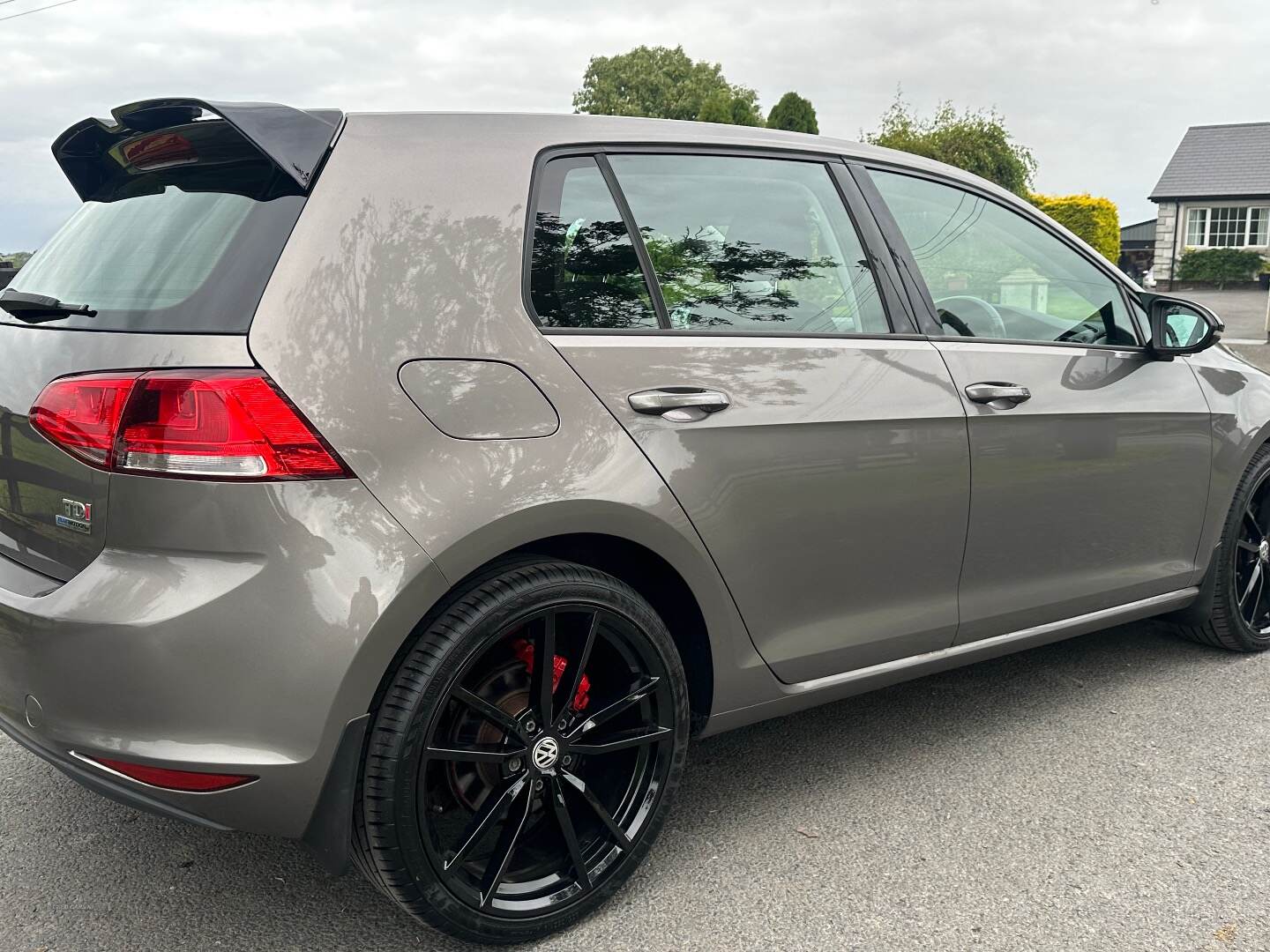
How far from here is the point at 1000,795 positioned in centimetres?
295

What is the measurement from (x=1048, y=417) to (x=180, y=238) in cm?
224

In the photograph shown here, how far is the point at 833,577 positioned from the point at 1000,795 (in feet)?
2.72

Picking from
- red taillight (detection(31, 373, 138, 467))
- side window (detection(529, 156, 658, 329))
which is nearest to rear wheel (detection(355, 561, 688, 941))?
side window (detection(529, 156, 658, 329))

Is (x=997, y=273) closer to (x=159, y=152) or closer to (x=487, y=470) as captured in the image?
(x=487, y=470)

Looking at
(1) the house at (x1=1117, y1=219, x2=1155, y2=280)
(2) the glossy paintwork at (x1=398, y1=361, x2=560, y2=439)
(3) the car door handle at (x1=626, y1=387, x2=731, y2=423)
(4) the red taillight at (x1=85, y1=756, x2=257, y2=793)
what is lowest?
(1) the house at (x1=1117, y1=219, x2=1155, y2=280)

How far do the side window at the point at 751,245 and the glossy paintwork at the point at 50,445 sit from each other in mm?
1011

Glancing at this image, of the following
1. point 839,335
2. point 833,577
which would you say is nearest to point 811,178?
point 839,335

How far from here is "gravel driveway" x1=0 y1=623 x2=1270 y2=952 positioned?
92.3 inches

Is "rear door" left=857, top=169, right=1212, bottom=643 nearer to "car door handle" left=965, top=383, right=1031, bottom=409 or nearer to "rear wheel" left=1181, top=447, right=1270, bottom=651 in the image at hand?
"car door handle" left=965, top=383, right=1031, bottom=409

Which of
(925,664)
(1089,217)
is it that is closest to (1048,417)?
Result: (925,664)

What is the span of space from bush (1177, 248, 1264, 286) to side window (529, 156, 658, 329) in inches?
1776

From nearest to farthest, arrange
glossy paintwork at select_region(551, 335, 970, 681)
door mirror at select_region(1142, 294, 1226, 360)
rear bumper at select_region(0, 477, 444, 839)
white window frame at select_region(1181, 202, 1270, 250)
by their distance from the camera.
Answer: rear bumper at select_region(0, 477, 444, 839) → glossy paintwork at select_region(551, 335, 970, 681) → door mirror at select_region(1142, 294, 1226, 360) → white window frame at select_region(1181, 202, 1270, 250)

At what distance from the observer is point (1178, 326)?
356cm

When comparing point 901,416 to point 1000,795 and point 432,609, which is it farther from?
point 432,609
